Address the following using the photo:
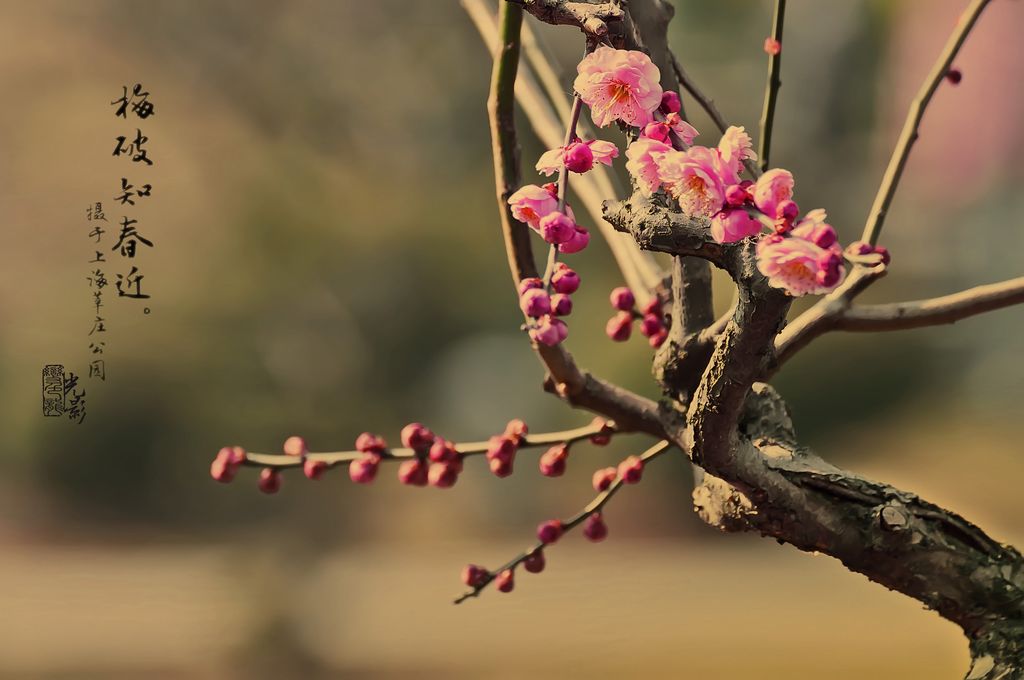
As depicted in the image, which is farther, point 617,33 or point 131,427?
point 131,427

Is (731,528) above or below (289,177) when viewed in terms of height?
below

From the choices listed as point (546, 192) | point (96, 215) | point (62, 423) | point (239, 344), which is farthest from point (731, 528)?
point (62, 423)

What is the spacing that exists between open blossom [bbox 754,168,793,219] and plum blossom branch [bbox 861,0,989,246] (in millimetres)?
259

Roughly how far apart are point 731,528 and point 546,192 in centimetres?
21

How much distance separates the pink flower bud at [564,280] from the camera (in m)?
0.46

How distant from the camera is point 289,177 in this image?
172 cm

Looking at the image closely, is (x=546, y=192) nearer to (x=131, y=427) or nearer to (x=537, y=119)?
(x=537, y=119)

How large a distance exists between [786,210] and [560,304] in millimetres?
151

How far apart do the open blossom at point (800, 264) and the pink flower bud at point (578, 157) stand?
93 millimetres

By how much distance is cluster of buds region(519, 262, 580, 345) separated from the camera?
44cm

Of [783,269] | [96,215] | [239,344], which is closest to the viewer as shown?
[783,269]

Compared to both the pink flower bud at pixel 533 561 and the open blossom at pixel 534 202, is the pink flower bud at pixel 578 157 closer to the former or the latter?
the open blossom at pixel 534 202

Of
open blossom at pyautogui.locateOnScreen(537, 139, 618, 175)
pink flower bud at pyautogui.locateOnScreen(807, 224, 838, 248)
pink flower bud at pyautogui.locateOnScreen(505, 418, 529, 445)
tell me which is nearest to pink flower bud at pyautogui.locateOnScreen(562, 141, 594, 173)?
open blossom at pyautogui.locateOnScreen(537, 139, 618, 175)

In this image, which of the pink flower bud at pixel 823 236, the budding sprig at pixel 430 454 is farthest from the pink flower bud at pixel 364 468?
the pink flower bud at pixel 823 236
